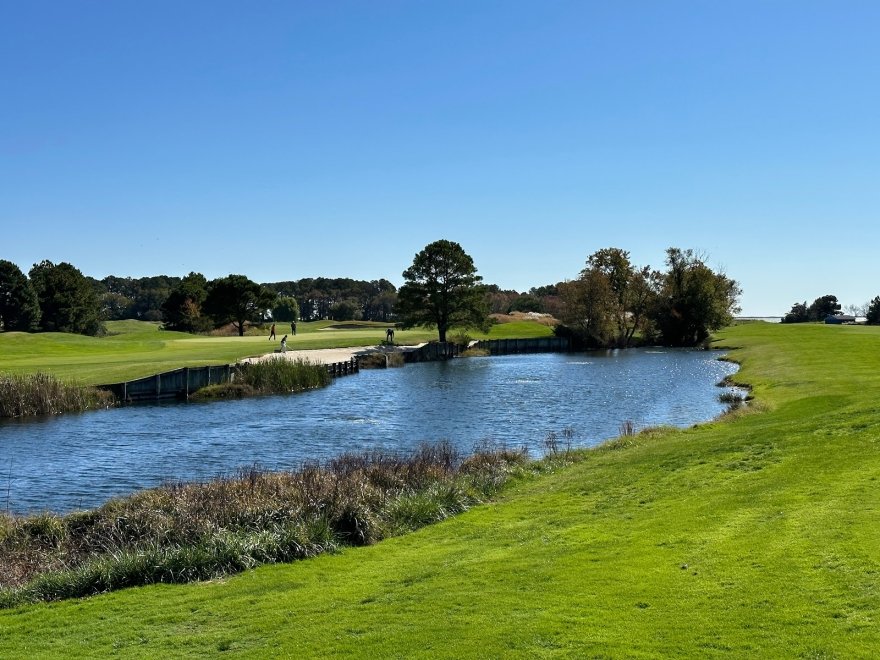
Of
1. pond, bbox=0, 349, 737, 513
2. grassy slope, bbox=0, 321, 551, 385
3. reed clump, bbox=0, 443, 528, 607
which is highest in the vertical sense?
grassy slope, bbox=0, 321, 551, 385

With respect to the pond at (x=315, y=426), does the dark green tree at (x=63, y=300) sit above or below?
above

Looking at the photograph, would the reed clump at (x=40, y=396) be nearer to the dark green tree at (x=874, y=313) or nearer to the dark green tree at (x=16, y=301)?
the dark green tree at (x=16, y=301)

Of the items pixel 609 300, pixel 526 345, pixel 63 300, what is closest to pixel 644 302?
pixel 609 300

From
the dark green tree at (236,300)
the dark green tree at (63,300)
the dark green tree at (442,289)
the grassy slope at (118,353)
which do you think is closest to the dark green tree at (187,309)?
the dark green tree at (236,300)

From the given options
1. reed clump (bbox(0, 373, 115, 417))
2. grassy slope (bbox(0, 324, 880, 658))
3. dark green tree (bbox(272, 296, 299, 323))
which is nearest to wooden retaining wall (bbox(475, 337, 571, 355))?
reed clump (bbox(0, 373, 115, 417))

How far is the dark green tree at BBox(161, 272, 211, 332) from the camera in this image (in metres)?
111

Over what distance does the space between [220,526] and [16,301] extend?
289 feet

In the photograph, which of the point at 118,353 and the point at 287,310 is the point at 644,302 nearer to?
the point at 118,353

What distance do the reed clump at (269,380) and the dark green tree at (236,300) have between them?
48.2m

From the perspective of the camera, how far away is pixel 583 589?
368 inches

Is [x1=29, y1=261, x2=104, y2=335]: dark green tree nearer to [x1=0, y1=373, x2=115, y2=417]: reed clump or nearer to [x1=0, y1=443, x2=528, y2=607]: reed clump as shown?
[x1=0, y1=373, x2=115, y2=417]: reed clump

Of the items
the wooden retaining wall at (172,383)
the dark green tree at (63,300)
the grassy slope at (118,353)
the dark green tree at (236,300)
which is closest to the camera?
the wooden retaining wall at (172,383)

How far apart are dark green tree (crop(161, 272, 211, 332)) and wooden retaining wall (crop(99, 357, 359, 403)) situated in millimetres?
61163

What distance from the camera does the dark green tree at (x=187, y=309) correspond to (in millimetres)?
110562
